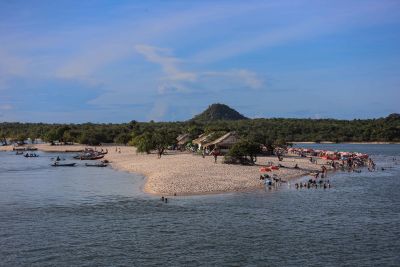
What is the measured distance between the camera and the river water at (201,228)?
2542 cm

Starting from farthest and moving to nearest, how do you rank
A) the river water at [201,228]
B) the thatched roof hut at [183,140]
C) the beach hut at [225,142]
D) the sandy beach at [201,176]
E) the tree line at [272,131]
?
the tree line at [272,131], the thatched roof hut at [183,140], the beach hut at [225,142], the sandy beach at [201,176], the river water at [201,228]

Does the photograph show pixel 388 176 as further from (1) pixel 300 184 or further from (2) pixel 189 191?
(2) pixel 189 191

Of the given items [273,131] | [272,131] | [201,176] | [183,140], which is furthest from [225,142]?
[273,131]

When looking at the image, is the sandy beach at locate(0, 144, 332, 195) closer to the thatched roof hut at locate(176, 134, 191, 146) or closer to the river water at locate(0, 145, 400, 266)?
the river water at locate(0, 145, 400, 266)

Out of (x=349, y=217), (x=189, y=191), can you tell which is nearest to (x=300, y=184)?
(x=189, y=191)

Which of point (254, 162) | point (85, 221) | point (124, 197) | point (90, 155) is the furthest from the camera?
point (90, 155)

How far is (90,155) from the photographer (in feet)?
332

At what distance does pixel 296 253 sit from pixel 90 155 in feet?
261

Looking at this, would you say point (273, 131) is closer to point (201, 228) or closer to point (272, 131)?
point (272, 131)

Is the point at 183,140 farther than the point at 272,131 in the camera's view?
No

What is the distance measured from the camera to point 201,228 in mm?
31484

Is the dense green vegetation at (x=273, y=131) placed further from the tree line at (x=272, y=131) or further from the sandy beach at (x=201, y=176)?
the sandy beach at (x=201, y=176)

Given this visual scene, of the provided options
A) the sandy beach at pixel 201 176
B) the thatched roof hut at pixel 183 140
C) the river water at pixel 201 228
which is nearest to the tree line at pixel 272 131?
the thatched roof hut at pixel 183 140

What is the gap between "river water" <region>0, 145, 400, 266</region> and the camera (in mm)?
25422
